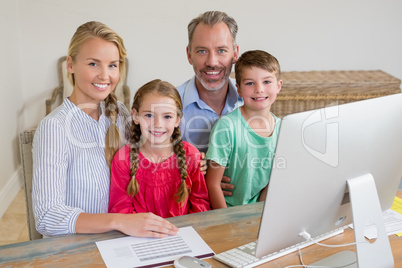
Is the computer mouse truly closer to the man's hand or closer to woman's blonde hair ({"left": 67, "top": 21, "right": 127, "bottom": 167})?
woman's blonde hair ({"left": 67, "top": 21, "right": 127, "bottom": 167})

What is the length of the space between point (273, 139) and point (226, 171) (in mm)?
242

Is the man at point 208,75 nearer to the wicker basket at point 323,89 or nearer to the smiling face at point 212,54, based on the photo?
the smiling face at point 212,54

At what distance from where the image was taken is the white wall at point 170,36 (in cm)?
339

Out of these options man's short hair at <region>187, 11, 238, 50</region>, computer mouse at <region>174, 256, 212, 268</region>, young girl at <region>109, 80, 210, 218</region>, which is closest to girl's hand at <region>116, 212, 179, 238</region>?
computer mouse at <region>174, 256, 212, 268</region>

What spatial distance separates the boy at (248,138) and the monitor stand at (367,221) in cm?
72

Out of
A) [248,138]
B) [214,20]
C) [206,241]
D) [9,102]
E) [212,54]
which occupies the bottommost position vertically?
[9,102]

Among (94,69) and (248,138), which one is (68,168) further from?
(248,138)

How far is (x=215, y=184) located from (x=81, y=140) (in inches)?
21.8

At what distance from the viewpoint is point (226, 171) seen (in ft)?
6.56

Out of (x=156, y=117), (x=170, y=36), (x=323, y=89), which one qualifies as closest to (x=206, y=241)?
(x=156, y=117)

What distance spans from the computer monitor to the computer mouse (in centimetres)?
17

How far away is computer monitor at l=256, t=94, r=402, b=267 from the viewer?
42.2 inches

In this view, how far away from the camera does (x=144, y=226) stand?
1409 millimetres

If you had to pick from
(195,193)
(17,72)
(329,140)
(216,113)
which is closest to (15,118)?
(17,72)
